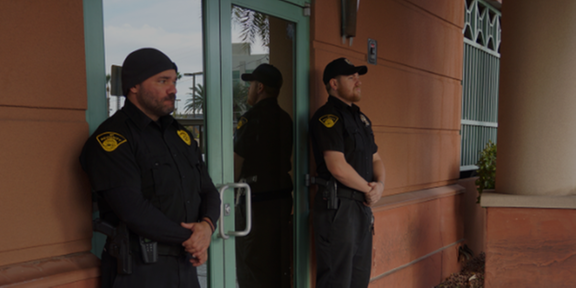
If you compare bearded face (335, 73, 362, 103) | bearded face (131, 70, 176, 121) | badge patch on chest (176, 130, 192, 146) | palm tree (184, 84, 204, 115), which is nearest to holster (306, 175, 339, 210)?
bearded face (335, 73, 362, 103)

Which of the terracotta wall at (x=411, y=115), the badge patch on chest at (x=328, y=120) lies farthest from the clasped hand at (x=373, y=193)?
the terracotta wall at (x=411, y=115)

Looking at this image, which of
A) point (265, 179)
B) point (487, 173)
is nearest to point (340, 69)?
point (265, 179)

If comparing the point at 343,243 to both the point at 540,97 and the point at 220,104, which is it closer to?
the point at 220,104

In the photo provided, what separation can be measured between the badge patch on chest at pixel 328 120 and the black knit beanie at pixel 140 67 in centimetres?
119

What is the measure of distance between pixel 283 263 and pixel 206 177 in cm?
115

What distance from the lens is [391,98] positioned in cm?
379

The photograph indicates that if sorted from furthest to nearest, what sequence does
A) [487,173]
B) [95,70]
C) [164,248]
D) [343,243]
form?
1. [487,173]
2. [343,243]
3. [95,70]
4. [164,248]

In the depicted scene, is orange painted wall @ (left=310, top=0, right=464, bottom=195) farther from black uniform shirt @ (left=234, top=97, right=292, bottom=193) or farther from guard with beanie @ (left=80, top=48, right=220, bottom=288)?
guard with beanie @ (left=80, top=48, right=220, bottom=288)

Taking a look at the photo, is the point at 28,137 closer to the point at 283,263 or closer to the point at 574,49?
the point at 283,263

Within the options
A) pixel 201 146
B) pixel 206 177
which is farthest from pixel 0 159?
pixel 201 146

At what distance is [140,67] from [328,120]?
128cm

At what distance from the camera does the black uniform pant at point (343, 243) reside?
105 inches

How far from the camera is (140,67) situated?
175 cm

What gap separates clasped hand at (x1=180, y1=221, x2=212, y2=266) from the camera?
5.75 feet
